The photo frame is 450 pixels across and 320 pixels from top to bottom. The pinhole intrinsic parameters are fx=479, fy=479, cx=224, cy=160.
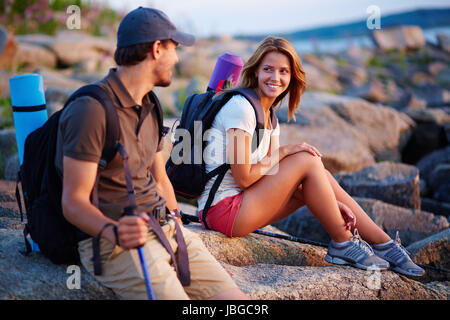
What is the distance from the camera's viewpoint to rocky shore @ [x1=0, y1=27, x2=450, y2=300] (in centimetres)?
294

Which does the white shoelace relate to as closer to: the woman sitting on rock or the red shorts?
the woman sitting on rock

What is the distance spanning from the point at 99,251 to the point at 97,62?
10.2m

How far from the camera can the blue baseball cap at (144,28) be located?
236 cm

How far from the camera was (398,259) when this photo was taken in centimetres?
338

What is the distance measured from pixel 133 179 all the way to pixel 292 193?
4.34 feet

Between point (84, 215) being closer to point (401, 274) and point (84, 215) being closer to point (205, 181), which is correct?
point (205, 181)

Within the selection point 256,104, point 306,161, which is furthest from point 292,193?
point 256,104

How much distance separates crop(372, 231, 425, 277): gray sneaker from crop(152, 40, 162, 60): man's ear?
83.7 inches

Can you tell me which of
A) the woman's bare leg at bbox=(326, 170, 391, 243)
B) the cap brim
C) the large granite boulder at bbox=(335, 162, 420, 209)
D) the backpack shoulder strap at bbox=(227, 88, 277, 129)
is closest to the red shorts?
the backpack shoulder strap at bbox=(227, 88, 277, 129)

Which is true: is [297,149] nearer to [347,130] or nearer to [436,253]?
[436,253]

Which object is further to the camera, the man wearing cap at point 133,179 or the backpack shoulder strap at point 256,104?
the backpack shoulder strap at point 256,104

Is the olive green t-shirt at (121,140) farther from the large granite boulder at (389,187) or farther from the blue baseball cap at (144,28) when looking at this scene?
the large granite boulder at (389,187)

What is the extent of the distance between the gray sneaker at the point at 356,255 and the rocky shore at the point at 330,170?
0.19 feet

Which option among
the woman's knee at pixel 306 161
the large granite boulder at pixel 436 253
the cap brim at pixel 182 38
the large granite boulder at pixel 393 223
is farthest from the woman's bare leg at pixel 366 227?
the cap brim at pixel 182 38
